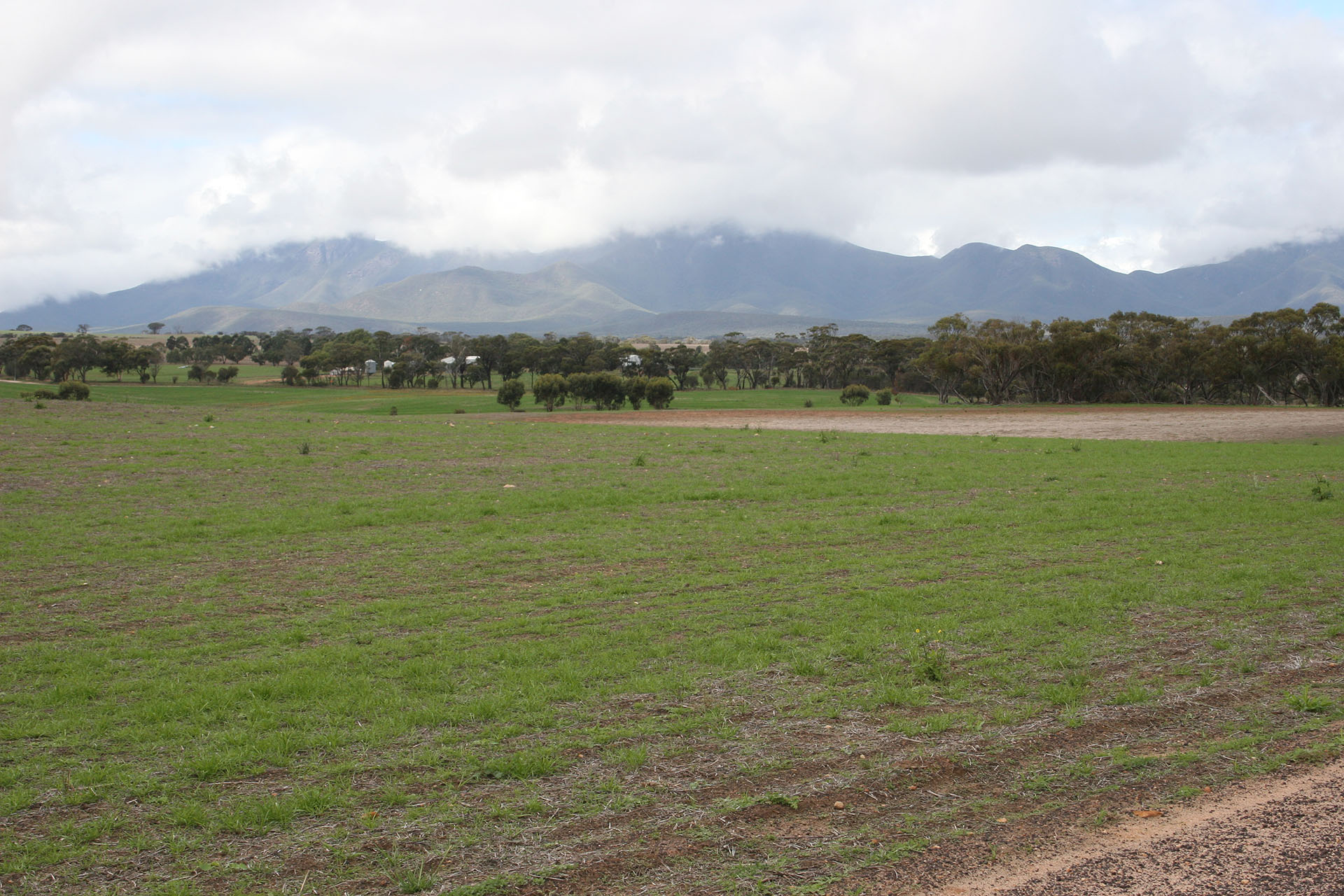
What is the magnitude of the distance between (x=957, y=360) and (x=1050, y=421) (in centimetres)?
3364

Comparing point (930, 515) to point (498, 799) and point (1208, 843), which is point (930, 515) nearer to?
point (1208, 843)

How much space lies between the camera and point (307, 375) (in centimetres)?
11600

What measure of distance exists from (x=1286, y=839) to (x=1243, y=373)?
306 feet

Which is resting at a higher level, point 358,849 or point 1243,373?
point 1243,373

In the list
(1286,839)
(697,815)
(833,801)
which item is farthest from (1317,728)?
(697,815)

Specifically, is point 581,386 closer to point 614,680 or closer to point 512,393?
point 512,393

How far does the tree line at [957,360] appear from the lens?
8181 centimetres

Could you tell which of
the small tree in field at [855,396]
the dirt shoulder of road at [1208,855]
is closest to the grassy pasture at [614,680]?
the dirt shoulder of road at [1208,855]

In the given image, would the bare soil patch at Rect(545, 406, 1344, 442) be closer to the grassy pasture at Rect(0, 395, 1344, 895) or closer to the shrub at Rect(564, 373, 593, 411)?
the shrub at Rect(564, 373, 593, 411)

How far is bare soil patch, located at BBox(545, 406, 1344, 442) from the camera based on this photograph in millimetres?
43531

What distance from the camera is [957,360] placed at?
8850 centimetres

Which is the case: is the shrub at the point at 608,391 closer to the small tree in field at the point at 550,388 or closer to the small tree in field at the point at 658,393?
the small tree in field at the point at 658,393

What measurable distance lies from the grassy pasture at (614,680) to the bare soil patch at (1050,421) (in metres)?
27.7

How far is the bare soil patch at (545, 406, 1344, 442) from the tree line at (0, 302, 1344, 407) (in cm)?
1289
